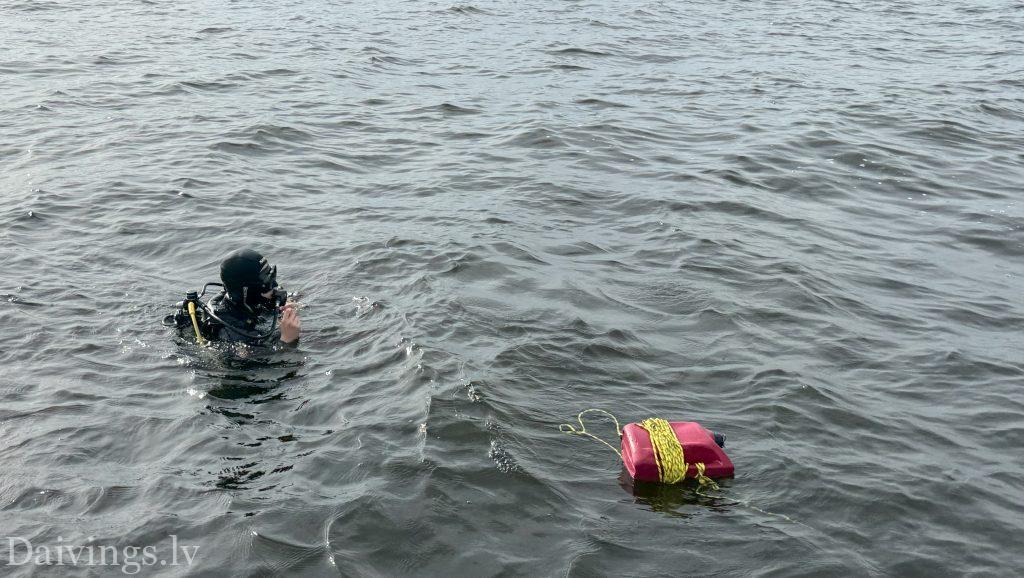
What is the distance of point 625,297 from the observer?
371 inches

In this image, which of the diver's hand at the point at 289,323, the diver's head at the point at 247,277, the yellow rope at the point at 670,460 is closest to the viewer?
the yellow rope at the point at 670,460

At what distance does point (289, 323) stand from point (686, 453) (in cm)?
372

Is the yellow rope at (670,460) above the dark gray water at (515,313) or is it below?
above

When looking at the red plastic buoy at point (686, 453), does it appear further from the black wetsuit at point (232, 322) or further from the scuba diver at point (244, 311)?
the black wetsuit at point (232, 322)

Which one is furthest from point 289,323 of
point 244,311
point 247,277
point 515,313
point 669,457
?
point 669,457

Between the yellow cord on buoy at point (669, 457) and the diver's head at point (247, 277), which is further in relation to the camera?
the diver's head at point (247, 277)

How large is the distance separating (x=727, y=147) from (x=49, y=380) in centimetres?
1042

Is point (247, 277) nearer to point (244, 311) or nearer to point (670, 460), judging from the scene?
point (244, 311)

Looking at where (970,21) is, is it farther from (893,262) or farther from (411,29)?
(893,262)

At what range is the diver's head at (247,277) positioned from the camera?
25.5ft

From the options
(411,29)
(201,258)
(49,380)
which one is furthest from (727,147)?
(411,29)

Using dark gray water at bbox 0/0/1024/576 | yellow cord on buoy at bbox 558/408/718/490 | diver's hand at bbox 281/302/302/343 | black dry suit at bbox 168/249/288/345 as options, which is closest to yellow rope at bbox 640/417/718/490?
yellow cord on buoy at bbox 558/408/718/490

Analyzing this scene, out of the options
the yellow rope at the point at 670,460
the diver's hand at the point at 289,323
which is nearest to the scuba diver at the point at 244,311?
the diver's hand at the point at 289,323

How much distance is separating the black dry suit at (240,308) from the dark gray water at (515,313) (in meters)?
0.27
